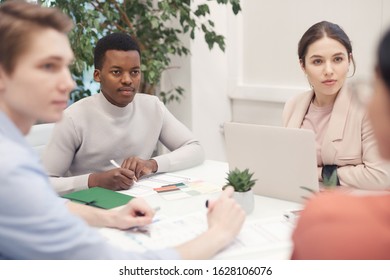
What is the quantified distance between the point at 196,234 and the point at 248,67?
254cm

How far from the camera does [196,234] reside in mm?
1370

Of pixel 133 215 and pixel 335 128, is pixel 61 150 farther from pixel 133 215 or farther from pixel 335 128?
pixel 335 128

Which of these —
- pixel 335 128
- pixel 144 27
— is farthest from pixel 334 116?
pixel 144 27

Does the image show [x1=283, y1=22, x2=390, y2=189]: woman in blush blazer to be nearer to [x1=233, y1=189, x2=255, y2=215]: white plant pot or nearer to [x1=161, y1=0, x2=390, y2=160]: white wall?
[x1=233, y1=189, x2=255, y2=215]: white plant pot

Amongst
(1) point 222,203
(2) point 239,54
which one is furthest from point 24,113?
(2) point 239,54

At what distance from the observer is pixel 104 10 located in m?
3.10

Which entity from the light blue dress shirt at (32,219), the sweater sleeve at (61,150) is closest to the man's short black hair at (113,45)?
the sweater sleeve at (61,150)

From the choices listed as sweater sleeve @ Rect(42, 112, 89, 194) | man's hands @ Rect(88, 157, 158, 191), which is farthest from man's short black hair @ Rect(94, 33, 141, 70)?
man's hands @ Rect(88, 157, 158, 191)

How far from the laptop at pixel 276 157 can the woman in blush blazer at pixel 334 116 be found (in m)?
0.22

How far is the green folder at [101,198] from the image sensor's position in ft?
5.27
